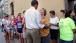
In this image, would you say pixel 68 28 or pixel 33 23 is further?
pixel 68 28

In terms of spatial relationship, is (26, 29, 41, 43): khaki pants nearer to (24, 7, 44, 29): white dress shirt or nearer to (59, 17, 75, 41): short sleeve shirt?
(24, 7, 44, 29): white dress shirt

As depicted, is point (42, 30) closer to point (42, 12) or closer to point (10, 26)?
point (42, 12)

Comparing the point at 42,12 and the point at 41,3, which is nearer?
the point at 42,12

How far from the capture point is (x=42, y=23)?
17.4 ft

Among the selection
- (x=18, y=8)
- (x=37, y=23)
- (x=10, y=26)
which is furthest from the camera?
(x=18, y=8)

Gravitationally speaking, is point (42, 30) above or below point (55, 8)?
below

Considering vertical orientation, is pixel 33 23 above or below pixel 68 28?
above

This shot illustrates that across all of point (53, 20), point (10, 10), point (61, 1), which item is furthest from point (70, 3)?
point (10, 10)

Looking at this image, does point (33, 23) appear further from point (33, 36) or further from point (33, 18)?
point (33, 36)

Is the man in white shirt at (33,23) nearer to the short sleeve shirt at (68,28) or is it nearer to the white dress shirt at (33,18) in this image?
the white dress shirt at (33,18)

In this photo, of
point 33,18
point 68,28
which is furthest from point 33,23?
point 68,28

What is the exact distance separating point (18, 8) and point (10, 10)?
144 inches

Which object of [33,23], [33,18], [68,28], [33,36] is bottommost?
[33,36]

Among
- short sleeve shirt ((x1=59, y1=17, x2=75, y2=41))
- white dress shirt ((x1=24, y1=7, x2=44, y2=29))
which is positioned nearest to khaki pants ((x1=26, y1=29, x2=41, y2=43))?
white dress shirt ((x1=24, y1=7, x2=44, y2=29))
